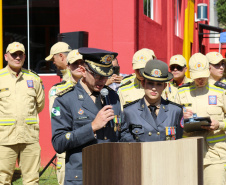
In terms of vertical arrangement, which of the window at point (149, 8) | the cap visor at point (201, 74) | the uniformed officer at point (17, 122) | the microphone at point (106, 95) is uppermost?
the window at point (149, 8)

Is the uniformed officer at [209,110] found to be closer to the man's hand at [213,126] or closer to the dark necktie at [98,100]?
the man's hand at [213,126]

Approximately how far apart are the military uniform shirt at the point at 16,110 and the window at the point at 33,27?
3229 mm

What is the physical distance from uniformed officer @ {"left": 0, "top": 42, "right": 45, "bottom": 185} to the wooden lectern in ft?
15.2

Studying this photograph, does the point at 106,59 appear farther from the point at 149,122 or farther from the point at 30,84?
the point at 30,84

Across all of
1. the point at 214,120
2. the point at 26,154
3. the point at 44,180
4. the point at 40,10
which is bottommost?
the point at 44,180

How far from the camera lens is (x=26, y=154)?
26.2ft

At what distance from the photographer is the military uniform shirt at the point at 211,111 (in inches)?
280

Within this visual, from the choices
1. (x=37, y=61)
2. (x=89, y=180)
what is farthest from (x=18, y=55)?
(x=89, y=180)

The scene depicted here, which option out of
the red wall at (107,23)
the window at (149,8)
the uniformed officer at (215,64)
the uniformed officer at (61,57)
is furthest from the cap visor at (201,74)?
the window at (149,8)

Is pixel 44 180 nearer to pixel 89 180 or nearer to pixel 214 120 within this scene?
pixel 214 120

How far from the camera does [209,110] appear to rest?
711cm

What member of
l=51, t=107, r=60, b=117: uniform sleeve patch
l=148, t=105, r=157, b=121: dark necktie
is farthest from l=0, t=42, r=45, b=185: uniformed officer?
l=51, t=107, r=60, b=117: uniform sleeve patch

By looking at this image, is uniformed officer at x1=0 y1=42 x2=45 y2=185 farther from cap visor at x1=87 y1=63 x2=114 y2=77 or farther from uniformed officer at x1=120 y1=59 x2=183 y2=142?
cap visor at x1=87 y1=63 x2=114 y2=77

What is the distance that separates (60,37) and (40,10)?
2.33 m
